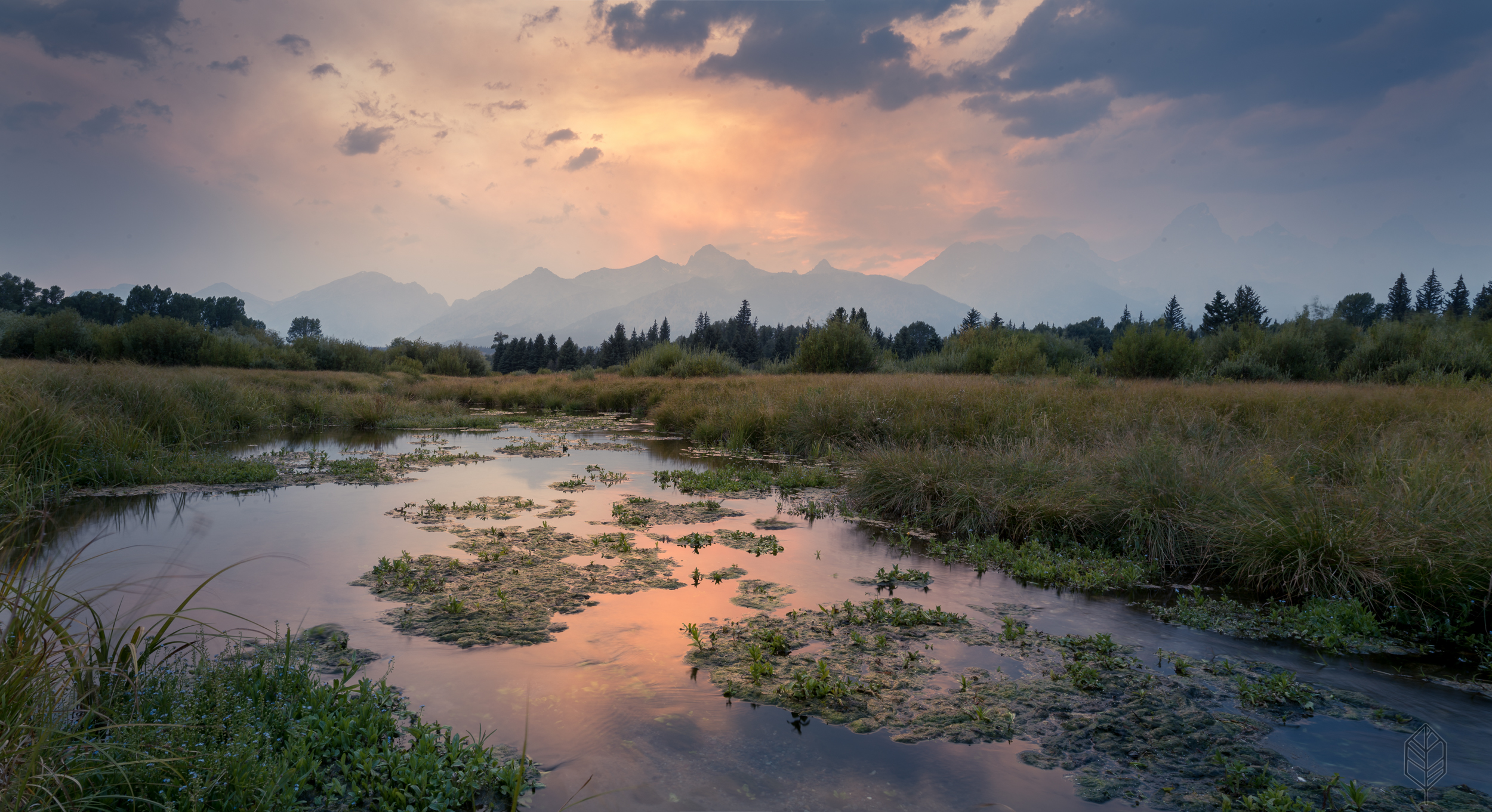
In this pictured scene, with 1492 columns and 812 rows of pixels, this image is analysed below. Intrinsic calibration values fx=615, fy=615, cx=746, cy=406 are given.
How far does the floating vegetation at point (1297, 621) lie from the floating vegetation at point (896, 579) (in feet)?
6.33

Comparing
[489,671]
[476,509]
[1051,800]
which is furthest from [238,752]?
[476,509]

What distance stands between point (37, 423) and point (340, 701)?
898cm

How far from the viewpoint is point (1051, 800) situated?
117 inches

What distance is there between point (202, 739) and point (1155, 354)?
26.6 metres

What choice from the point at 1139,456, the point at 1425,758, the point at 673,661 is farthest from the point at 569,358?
the point at 1425,758

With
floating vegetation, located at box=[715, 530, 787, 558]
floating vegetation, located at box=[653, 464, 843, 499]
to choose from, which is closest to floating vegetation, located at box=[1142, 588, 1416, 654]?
floating vegetation, located at box=[715, 530, 787, 558]

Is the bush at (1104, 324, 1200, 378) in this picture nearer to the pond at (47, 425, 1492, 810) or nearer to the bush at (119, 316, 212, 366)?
the pond at (47, 425, 1492, 810)

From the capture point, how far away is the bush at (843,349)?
30.1m

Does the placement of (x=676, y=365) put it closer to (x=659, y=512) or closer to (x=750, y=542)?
(x=659, y=512)

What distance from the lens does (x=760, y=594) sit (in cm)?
577

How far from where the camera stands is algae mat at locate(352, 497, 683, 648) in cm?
481

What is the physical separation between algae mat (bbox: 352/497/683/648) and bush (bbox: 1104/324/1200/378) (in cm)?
2229

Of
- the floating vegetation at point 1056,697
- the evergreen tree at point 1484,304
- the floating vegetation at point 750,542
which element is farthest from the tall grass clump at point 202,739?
the evergreen tree at point 1484,304

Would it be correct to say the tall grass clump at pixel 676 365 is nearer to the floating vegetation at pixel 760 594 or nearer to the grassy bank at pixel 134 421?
the grassy bank at pixel 134 421
